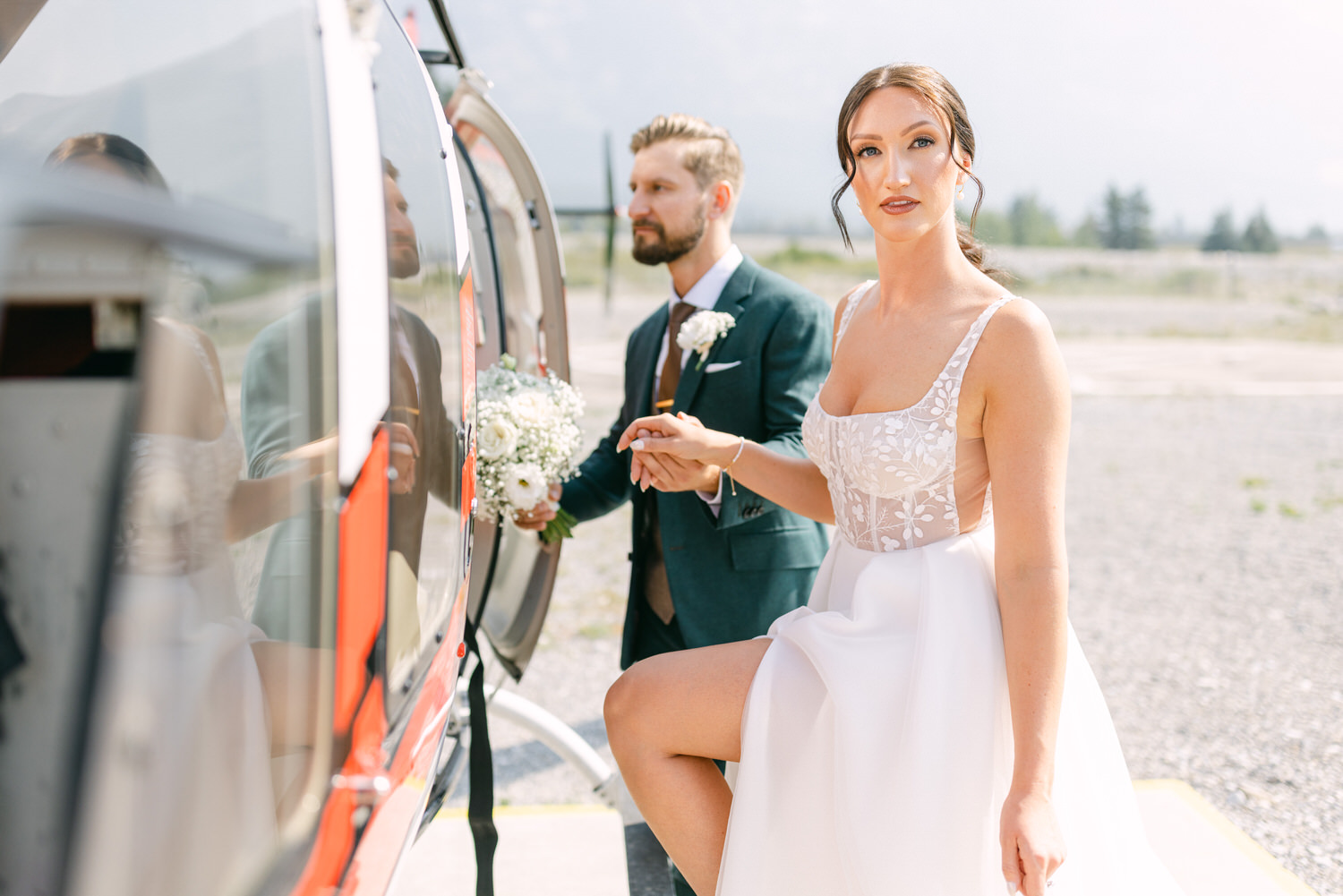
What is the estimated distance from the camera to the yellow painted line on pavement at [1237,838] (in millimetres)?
2889

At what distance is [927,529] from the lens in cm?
181

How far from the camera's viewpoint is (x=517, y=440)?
94.2 inches

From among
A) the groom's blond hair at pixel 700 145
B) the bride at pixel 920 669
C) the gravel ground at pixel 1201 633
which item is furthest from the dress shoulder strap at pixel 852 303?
the gravel ground at pixel 1201 633

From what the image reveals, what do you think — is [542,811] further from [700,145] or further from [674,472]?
[700,145]

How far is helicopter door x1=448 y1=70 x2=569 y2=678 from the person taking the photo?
114 inches

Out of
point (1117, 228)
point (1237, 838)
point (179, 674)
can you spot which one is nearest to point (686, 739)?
point (179, 674)

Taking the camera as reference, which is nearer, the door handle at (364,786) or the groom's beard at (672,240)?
the door handle at (364,786)

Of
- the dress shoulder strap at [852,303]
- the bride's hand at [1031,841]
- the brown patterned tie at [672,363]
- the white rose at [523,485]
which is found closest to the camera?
the bride's hand at [1031,841]

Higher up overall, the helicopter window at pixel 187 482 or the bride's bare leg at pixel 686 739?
the helicopter window at pixel 187 482

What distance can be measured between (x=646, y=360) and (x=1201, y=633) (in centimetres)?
487

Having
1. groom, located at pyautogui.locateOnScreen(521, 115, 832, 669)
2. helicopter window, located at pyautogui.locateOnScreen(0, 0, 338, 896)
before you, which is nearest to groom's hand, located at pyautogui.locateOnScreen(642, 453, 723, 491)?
groom, located at pyautogui.locateOnScreen(521, 115, 832, 669)

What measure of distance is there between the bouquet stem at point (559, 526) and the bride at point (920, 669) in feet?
3.47

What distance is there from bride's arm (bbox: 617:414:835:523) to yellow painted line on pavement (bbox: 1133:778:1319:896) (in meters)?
2.01

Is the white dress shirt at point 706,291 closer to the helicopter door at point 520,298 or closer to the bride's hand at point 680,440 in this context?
the helicopter door at point 520,298
